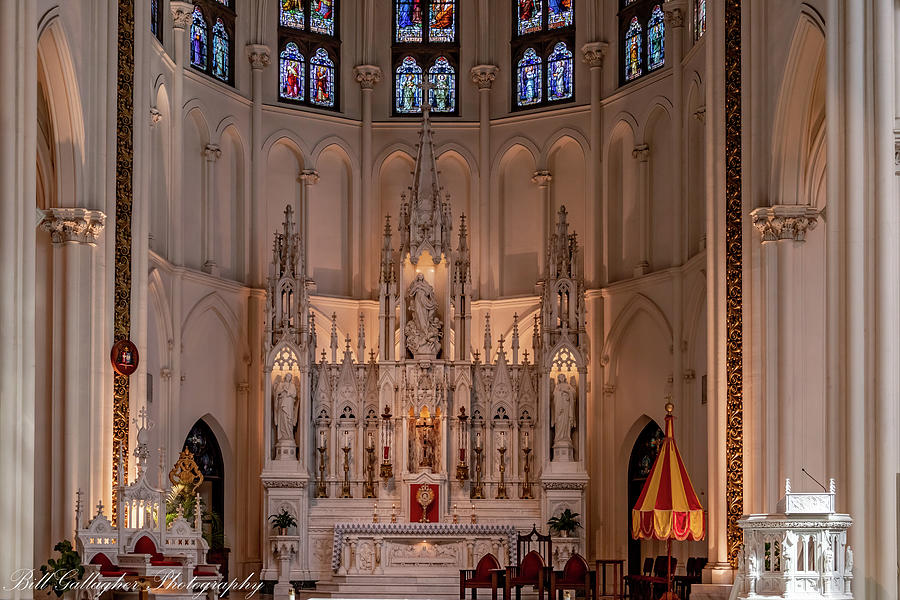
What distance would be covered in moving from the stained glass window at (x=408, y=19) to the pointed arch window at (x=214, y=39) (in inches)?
145

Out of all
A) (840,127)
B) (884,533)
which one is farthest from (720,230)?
(884,533)

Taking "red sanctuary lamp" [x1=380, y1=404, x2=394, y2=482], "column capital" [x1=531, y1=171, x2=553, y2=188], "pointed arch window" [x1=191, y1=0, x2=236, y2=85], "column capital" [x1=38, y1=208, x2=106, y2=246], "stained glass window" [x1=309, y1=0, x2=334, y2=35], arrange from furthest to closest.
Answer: "stained glass window" [x1=309, y1=0, x2=334, y2=35] → "column capital" [x1=531, y1=171, x2=553, y2=188] → "pointed arch window" [x1=191, y1=0, x2=236, y2=85] → "red sanctuary lamp" [x1=380, y1=404, x2=394, y2=482] → "column capital" [x1=38, y1=208, x2=106, y2=246]

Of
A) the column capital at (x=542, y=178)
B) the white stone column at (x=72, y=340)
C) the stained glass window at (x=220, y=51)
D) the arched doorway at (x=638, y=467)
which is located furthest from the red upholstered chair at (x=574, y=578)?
the stained glass window at (x=220, y=51)

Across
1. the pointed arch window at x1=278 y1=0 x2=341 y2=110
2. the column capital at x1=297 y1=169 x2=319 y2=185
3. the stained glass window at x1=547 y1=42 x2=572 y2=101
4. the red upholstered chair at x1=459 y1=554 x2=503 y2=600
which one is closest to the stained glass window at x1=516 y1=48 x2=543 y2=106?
the stained glass window at x1=547 y1=42 x2=572 y2=101

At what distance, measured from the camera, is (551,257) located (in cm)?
2602

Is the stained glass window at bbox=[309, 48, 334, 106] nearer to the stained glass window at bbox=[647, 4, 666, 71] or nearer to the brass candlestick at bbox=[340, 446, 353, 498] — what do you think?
the stained glass window at bbox=[647, 4, 666, 71]

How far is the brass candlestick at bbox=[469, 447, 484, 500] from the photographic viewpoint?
85.1ft

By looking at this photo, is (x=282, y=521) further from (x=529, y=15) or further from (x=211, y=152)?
(x=529, y=15)

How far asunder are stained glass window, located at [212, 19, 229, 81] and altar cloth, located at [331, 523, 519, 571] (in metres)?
9.04

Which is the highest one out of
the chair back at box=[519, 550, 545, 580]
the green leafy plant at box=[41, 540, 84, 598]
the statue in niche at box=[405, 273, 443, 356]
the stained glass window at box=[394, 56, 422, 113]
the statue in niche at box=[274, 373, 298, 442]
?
the stained glass window at box=[394, 56, 422, 113]

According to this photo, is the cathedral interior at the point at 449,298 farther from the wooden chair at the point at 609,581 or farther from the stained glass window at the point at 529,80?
the wooden chair at the point at 609,581

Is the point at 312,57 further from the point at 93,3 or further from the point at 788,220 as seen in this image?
the point at 788,220

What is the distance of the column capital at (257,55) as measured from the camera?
91.6 ft

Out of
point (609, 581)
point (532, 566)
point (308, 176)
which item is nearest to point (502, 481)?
point (609, 581)
